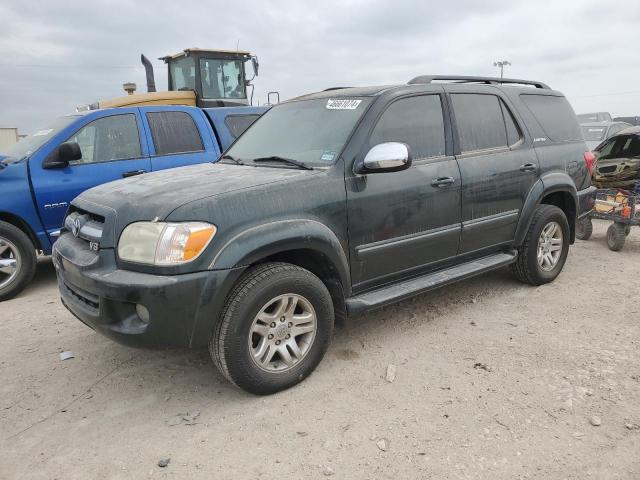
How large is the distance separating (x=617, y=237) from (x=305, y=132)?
4729mm

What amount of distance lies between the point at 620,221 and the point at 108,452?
6.32 metres

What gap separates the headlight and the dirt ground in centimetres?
95

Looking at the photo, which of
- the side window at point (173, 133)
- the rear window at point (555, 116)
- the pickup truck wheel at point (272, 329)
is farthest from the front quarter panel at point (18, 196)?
the rear window at point (555, 116)

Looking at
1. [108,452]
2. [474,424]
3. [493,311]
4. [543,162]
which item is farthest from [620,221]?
[108,452]

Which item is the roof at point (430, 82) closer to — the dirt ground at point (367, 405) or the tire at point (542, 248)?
the tire at point (542, 248)

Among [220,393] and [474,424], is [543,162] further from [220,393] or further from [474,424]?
[220,393]

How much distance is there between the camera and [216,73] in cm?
1066

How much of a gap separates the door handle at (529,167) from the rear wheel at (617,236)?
2658 mm

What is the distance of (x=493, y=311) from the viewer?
4.28 metres

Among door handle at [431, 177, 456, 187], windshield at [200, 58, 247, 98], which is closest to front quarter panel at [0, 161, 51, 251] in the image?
door handle at [431, 177, 456, 187]

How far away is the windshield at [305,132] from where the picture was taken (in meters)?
3.42

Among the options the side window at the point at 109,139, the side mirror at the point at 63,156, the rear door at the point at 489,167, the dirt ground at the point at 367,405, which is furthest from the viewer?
the side window at the point at 109,139

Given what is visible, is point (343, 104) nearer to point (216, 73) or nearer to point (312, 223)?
point (312, 223)

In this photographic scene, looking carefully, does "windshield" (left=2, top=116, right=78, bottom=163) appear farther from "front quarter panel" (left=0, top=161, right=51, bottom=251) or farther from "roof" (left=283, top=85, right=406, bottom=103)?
"roof" (left=283, top=85, right=406, bottom=103)
